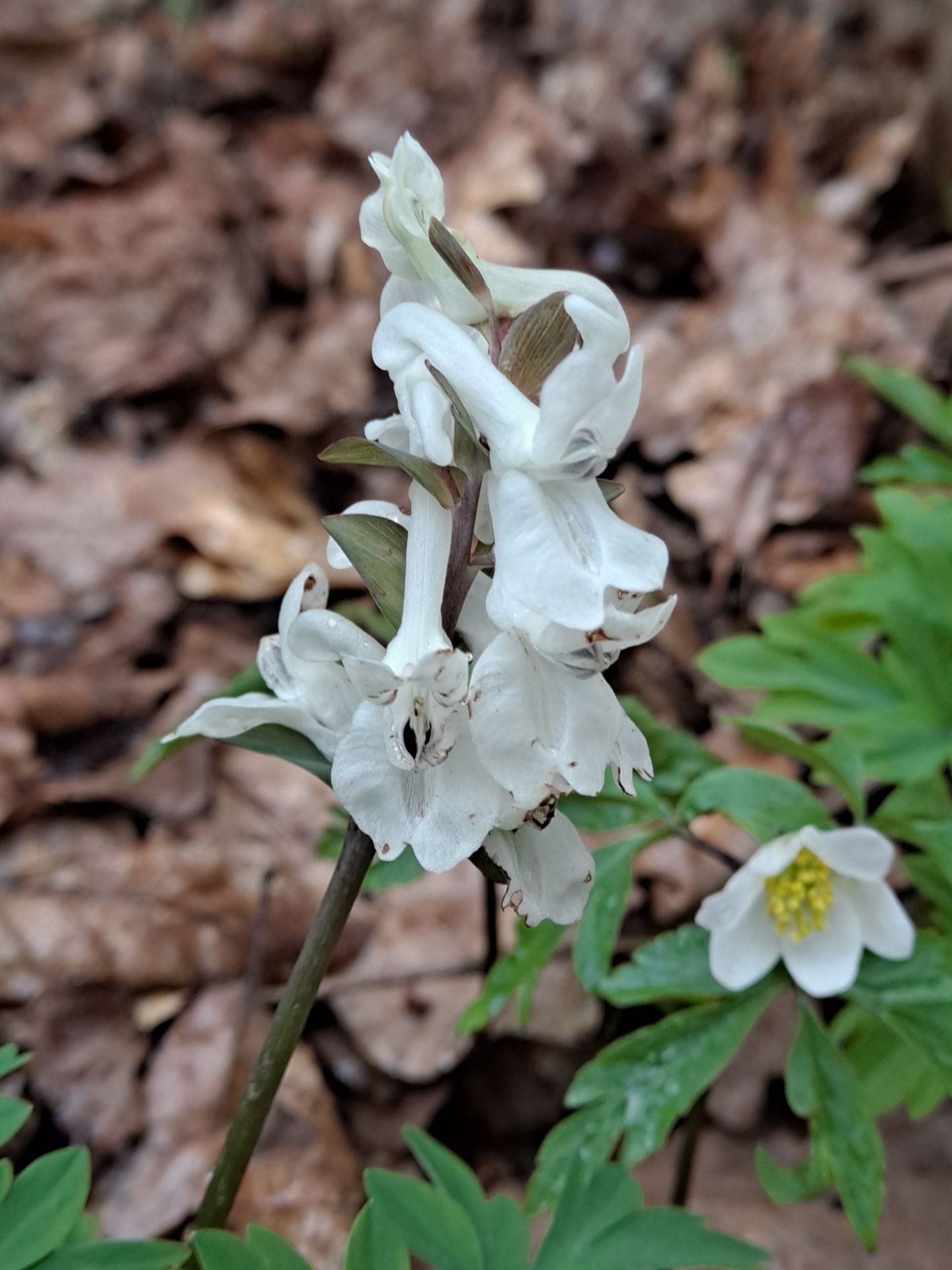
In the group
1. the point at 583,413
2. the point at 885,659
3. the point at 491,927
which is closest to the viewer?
the point at 583,413

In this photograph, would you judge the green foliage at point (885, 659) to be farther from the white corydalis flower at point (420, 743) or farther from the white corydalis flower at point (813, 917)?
the white corydalis flower at point (420, 743)

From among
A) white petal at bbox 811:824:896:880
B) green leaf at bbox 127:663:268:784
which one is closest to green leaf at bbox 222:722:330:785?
green leaf at bbox 127:663:268:784

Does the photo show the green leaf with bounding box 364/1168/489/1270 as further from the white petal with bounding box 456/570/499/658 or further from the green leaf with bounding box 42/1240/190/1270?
the white petal with bounding box 456/570/499/658

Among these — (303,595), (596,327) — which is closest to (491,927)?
Answer: (303,595)

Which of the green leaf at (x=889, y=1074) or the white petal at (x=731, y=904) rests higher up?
the white petal at (x=731, y=904)

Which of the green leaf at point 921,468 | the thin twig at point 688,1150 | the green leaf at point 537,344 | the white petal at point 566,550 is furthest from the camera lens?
the green leaf at point 921,468

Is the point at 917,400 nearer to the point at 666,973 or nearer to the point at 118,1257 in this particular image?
the point at 666,973

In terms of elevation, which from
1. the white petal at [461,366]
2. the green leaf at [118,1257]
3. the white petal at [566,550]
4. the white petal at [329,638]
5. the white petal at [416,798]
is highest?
the white petal at [461,366]

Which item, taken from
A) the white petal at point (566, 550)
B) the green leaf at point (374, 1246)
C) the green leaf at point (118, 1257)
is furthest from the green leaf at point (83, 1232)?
the white petal at point (566, 550)
